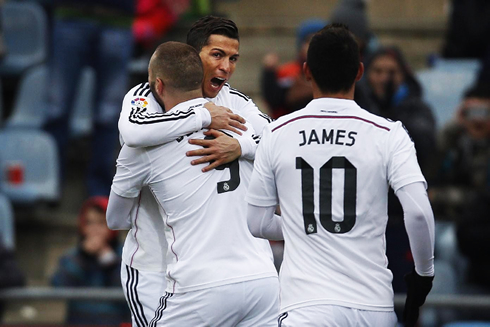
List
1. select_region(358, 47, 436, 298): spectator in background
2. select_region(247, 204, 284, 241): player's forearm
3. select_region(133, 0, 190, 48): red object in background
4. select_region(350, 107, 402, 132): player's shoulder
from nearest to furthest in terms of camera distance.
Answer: select_region(350, 107, 402, 132): player's shoulder
select_region(247, 204, 284, 241): player's forearm
select_region(358, 47, 436, 298): spectator in background
select_region(133, 0, 190, 48): red object in background

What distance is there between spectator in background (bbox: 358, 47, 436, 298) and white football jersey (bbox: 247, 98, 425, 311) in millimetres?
2066

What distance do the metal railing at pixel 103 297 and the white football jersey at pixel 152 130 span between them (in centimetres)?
236

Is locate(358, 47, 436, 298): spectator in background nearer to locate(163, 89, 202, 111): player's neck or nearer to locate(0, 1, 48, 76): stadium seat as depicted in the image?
locate(163, 89, 202, 111): player's neck

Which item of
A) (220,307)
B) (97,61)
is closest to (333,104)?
(220,307)

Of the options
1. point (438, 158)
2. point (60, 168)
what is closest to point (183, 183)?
point (438, 158)

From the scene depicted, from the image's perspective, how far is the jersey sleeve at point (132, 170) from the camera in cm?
366

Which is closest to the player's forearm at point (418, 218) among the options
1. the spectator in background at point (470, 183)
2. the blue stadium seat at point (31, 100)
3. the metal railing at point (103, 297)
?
the metal railing at point (103, 297)

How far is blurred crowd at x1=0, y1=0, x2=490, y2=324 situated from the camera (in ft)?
20.1

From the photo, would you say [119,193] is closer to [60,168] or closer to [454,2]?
[60,168]

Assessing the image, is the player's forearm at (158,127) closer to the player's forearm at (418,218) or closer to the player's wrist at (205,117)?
the player's wrist at (205,117)

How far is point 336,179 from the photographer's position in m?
3.39

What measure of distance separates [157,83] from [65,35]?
4.24 metres

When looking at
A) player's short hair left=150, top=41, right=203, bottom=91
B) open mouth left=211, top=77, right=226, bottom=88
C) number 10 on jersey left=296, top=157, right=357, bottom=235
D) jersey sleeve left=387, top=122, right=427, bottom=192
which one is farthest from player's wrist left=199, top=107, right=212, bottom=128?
jersey sleeve left=387, top=122, right=427, bottom=192

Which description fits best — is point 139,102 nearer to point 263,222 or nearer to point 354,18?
point 263,222
